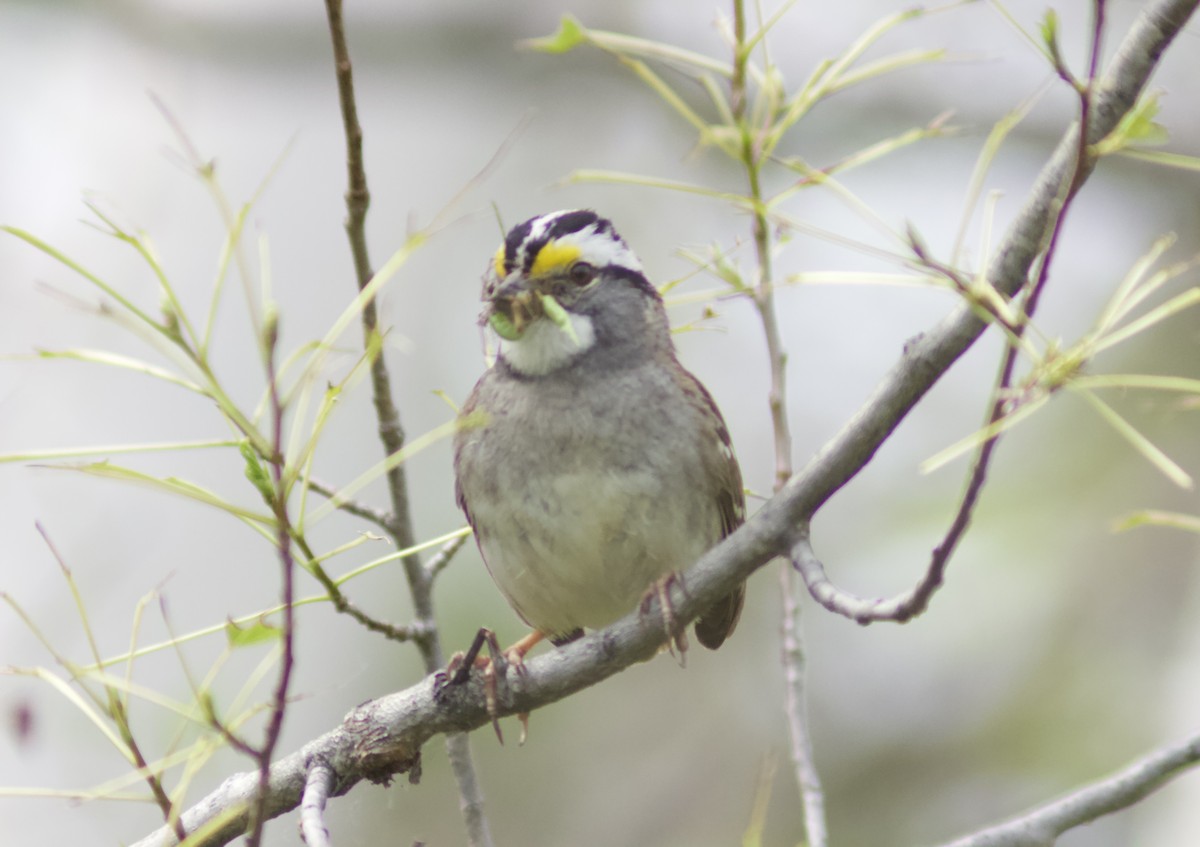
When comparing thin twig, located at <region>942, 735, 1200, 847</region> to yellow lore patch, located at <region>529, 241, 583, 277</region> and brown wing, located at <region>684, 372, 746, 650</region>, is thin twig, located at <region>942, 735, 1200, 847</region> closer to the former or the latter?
brown wing, located at <region>684, 372, 746, 650</region>

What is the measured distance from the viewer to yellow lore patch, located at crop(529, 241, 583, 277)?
4.20 meters

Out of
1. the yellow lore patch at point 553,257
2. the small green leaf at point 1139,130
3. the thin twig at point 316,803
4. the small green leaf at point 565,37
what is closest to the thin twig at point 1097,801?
the small green leaf at point 1139,130

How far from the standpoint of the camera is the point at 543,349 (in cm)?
428

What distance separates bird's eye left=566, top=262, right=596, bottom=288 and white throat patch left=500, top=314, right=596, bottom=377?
0.12 metres

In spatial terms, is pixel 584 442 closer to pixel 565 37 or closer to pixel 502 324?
pixel 502 324

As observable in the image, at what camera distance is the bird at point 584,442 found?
4.09m

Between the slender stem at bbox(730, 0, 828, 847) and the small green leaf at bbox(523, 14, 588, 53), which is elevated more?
the small green leaf at bbox(523, 14, 588, 53)

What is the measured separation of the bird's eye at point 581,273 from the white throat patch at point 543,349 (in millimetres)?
124

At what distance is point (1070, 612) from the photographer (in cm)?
830

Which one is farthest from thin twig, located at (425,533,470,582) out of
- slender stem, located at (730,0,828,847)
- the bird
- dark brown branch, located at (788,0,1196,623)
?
dark brown branch, located at (788,0,1196,623)

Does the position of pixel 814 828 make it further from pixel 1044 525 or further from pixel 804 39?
pixel 804 39

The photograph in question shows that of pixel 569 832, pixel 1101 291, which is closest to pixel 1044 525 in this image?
pixel 1101 291

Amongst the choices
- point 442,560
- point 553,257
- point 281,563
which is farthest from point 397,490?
point 281,563

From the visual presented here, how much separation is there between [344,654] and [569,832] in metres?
1.78
